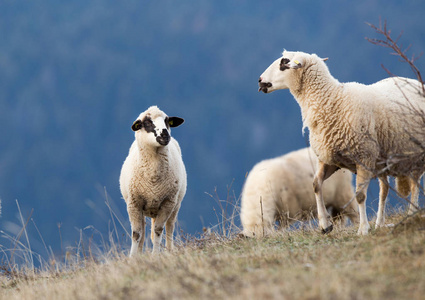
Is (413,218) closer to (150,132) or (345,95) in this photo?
(345,95)

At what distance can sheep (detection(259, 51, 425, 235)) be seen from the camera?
6.83 metres

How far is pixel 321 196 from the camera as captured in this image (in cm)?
737

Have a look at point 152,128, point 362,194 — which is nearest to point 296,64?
point 362,194

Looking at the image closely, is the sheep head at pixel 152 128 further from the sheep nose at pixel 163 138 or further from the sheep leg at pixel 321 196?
the sheep leg at pixel 321 196

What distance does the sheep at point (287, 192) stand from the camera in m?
12.5

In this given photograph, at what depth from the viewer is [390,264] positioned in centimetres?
457

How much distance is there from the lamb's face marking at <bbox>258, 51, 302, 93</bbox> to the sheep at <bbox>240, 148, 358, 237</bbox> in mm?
5069

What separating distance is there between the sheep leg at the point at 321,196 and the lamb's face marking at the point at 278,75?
3.91 ft

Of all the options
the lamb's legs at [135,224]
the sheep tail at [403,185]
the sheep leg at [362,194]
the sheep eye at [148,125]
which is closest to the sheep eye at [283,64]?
the sheep leg at [362,194]

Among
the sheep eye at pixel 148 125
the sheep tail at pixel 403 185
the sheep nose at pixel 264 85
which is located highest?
the sheep nose at pixel 264 85

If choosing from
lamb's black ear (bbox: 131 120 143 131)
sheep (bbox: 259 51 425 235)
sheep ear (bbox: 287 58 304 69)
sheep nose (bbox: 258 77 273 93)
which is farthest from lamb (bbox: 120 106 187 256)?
sheep ear (bbox: 287 58 304 69)

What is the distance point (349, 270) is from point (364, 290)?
1.97 feet

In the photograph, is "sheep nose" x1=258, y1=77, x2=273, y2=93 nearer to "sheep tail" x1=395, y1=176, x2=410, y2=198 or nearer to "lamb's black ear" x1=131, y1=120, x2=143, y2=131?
"lamb's black ear" x1=131, y1=120, x2=143, y2=131

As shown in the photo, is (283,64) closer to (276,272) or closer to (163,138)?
→ (163,138)
